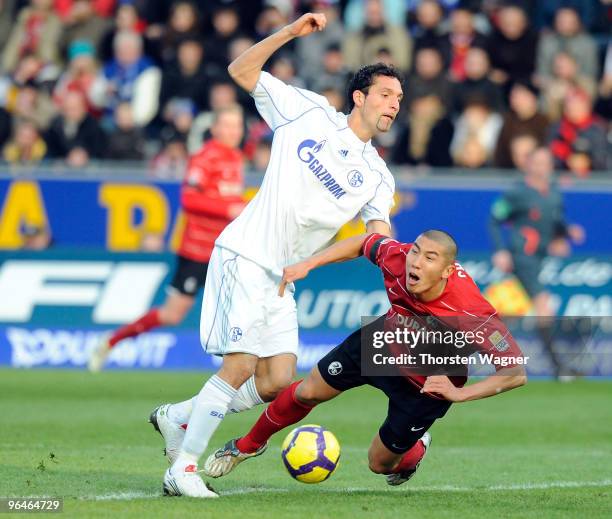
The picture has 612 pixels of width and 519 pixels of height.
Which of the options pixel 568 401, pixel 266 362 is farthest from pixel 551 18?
pixel 266 362

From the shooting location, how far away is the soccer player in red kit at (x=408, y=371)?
7621mm

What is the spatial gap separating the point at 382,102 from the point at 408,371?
5.28 feet

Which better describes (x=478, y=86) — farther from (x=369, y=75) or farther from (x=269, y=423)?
(x=269, y=423)

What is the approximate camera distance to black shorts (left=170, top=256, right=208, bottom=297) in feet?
47.0

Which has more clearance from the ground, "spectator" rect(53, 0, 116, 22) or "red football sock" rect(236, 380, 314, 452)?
"red football sock" rect(236, 380, 314, 452)

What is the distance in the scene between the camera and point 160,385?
14.3 metres

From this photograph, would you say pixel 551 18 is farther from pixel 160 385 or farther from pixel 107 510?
pixel 107 510

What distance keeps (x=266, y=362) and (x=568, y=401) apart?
6.10m

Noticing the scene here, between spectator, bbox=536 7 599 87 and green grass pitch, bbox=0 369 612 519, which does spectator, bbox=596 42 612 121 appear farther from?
green grass pitch, bbox=0 369 612 519

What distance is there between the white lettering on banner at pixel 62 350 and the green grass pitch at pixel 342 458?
36 centimetres

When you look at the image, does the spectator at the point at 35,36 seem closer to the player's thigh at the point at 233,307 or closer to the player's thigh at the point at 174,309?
the player's thigh at the point at 174,309

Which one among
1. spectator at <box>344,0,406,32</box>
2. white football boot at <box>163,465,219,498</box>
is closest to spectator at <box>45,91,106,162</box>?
spectator at <box>344,0,406,32</box>

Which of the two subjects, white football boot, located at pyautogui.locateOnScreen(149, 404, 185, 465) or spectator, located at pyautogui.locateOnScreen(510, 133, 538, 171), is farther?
spectator, located at pyautogui.locateOnScreen(510, 133, 538, 171)

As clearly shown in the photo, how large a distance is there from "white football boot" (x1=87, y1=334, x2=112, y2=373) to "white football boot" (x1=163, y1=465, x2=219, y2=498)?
712cm
